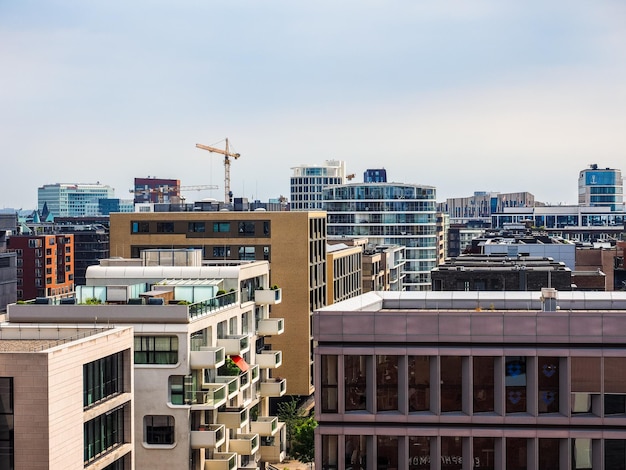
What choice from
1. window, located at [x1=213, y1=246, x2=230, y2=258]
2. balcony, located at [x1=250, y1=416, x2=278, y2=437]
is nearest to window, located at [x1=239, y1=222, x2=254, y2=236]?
window, located at [x1=213, y1=246, x2=230, y2=258]

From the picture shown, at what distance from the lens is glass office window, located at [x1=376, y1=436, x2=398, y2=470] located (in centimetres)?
4916

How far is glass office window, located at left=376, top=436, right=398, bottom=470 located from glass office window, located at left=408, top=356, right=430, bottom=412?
5.61 feet

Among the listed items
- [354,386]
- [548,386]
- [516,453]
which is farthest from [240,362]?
[548,386]

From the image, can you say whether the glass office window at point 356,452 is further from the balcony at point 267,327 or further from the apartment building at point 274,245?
the apartment building at point 274,245

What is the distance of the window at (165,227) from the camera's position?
133375 mm

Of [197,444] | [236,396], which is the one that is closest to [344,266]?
[236,396]

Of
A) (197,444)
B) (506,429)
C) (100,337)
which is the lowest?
(197,444)

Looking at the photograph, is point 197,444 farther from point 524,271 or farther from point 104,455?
point 524,271

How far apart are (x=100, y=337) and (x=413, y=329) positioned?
54.9ft

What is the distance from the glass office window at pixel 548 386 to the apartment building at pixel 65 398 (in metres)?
21.8

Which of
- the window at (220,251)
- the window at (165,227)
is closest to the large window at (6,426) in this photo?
the window at (220,251)

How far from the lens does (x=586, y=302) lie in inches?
2264

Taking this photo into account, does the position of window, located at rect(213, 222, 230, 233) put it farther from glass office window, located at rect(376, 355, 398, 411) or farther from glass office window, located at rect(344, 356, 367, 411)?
glass office window, located at rect(376, 355, 398, 411)

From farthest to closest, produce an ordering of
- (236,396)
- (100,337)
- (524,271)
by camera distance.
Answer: (524,271) → (236,396) → (100,337)
